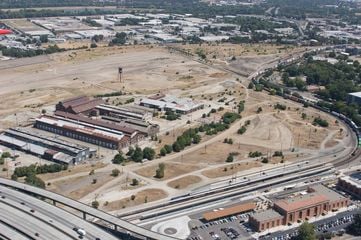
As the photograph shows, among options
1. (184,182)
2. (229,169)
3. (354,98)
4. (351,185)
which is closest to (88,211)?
(184,182)

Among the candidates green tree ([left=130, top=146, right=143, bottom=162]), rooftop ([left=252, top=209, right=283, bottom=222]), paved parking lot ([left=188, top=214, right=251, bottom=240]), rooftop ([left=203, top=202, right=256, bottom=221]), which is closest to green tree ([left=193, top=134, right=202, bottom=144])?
green tree ([left=130, top=146, right=143, bottom=162])

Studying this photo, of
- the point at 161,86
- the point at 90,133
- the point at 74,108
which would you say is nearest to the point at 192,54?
the point at 161,86

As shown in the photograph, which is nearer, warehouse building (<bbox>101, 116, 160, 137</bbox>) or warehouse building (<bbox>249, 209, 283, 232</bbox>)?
warehouse building (<bbox>249, 209, 283, 232</bbox>)

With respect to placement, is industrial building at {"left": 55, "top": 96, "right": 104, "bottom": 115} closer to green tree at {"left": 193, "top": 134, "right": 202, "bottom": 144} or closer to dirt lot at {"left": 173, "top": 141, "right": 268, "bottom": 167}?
green tree at {"left": 193, "top": 134, "right": 202, "bottom": 144}

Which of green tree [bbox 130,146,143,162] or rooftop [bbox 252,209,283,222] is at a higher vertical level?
rooftop [bbox 252,209,283,222]

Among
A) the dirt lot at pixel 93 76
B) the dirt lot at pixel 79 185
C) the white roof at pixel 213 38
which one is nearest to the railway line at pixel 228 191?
the dirt lot at pixel 79 185

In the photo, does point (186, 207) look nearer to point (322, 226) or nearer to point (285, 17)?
point (322, 226)
